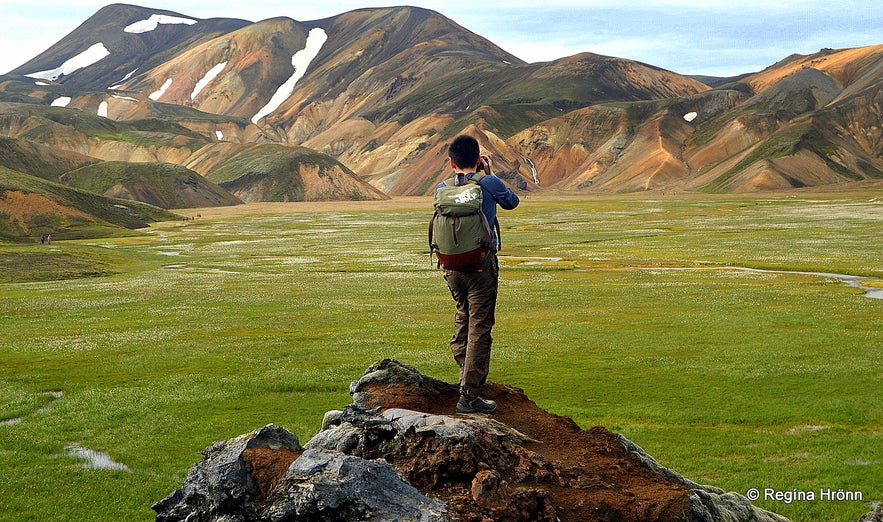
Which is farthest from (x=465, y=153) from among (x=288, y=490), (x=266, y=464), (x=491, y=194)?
(x=288, y=490)

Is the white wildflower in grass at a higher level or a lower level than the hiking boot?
lower

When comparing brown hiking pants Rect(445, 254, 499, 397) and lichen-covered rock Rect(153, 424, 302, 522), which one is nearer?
lichen-covered rock Rect(153, 424, 302, 522)

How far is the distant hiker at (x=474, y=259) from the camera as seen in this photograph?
1134cm

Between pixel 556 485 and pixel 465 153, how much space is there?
546 cm

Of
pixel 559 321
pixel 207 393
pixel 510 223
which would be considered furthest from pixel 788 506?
pixel 510 223

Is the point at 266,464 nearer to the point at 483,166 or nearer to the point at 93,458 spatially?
the point at 483,166

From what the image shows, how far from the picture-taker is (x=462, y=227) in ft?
37.2

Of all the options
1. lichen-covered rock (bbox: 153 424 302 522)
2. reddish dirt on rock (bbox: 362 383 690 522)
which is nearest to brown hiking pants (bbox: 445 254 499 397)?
reddish dirt on rock (bbox: 362 383 690 522)

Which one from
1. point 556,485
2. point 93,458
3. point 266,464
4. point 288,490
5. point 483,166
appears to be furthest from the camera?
point 93,458

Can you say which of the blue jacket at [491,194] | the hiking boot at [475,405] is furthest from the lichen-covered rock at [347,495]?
the blue jacket at [491,194]

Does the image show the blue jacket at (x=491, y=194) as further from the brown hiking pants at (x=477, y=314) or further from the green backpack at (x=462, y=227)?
the brown hiking pants at (x=477, y=314)

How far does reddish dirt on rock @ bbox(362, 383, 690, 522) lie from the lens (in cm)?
773

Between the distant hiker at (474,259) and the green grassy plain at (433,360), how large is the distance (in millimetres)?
5242

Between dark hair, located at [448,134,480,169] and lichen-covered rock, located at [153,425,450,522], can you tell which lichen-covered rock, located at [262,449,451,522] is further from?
dark hair, located at [448,134,480,169]
